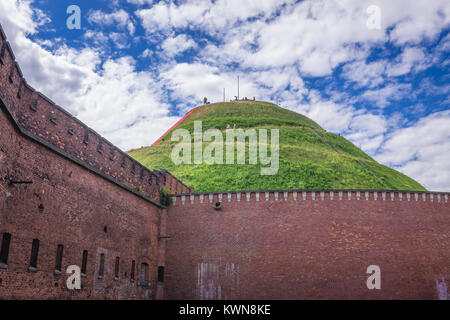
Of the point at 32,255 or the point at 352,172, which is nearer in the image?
the point at 32,255

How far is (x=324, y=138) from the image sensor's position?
1901 inches

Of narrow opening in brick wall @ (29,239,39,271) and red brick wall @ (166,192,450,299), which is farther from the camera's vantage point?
red brick wall @ (166,192,450,299)

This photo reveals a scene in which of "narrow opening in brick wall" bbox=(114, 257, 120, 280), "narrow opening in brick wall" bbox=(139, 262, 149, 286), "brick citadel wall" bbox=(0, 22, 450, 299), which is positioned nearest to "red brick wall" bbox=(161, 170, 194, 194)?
"brick citadel wall" bbox=(0, 22, 450, 299)

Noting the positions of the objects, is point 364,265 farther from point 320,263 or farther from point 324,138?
point 324,138

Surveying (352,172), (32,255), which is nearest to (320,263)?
(32,255)

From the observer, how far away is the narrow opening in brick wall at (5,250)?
10.3 m

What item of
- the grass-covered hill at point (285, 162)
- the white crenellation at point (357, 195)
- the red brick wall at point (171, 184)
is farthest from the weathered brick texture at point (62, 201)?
the grass-covered hill at point (285, 162)

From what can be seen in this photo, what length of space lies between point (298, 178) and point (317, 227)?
48.5 ft

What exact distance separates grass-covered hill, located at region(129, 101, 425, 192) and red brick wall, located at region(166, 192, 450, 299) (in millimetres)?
11426

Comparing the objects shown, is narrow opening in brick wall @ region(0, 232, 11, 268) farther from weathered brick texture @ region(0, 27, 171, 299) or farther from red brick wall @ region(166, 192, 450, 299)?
red brick wall @ region(166, 192, 450, 299)

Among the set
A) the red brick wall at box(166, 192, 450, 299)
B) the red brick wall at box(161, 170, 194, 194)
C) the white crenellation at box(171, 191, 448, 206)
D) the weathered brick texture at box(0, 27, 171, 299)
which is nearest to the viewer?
the weathered brick texture at box(0, 27, 171, 299)

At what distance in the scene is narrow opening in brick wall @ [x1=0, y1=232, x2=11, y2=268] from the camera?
1031 centimetres

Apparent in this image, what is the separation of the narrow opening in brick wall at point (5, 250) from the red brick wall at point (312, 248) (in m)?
9.25

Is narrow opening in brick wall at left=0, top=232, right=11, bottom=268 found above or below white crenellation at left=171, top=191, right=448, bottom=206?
below
